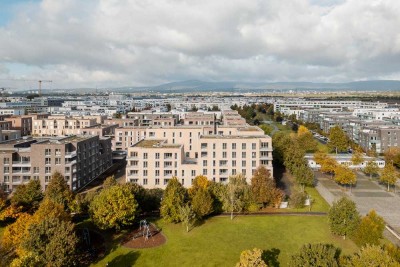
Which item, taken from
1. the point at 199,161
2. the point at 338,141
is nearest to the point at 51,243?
the point at 199,161

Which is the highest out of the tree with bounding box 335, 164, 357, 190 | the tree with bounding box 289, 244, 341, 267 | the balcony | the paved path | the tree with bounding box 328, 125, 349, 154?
the tree with bounding box 328, 125, 349, 154

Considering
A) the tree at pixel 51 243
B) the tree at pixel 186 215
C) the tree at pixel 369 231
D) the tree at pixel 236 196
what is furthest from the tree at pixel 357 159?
the tree at pixel 51 243

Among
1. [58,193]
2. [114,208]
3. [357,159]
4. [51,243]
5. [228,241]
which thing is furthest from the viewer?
[357,159]

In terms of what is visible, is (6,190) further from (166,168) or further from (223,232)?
Answer: (223,232)

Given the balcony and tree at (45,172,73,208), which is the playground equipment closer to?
tree at (45,172,73,208)

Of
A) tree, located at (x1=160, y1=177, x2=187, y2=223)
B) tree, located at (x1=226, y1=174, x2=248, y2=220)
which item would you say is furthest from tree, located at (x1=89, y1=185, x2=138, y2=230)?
tree, located at (x1=226, y1=174, x2=248, y2=220)

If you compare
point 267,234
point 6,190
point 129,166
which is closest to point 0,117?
point 6,190

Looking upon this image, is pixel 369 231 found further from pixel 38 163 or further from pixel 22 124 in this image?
pixel 22 124
